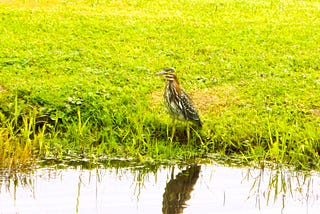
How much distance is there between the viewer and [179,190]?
10.1 metres

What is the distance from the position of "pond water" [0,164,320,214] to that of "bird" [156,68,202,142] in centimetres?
90

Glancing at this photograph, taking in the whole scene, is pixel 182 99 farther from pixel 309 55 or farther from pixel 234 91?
pixel 309 55

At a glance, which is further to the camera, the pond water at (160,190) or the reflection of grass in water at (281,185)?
the reflection of grass in water at (281,185)

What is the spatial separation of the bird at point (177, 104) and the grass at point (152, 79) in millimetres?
302

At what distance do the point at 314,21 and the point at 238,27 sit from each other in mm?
1845

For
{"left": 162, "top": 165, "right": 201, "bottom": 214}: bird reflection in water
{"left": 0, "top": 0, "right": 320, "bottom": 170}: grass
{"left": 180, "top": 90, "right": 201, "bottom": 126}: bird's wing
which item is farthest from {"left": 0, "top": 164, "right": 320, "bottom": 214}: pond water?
{"left": 180, "top": 90, "right": 201, "bottom": 126}: bird's wing

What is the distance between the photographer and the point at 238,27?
16391 millimetres

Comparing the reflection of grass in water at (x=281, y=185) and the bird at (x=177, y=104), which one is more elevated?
the bird at (x=177, y=104)

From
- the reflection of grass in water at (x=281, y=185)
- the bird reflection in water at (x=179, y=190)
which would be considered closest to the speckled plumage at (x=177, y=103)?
the bird reflection in water at (x=179, y=190)

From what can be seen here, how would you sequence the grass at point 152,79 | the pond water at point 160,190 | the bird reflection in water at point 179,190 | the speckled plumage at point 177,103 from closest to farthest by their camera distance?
1. the pond water at point 160,190
2. the bird reflection in water at point 179,190
3. the grass at point 152,79
4. the speckled plumage at point 177,103

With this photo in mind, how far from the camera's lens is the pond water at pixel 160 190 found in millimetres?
9367

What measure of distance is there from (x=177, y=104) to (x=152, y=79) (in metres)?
2.11

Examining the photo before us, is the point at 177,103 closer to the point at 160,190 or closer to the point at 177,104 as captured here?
the point at 177,104

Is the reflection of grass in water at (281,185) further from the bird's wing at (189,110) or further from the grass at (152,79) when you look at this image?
the bird's wing at (189,110)
